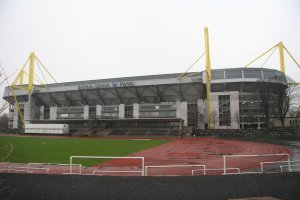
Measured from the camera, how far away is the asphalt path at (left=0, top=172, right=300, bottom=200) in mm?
6816

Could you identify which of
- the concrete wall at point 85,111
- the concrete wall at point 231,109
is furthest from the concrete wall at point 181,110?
the concrete wall at point 85,111

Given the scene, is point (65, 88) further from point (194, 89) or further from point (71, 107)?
point (194, 89)

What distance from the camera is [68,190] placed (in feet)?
24.3

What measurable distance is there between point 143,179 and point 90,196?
8.34 feet

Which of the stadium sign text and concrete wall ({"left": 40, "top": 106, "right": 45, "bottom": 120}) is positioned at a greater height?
the stadium sign text

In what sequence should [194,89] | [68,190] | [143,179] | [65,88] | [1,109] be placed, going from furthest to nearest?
[65,88] < [194,89] < [143,179] < [68,190] < [1,109]

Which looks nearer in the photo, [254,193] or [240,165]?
[254,193]

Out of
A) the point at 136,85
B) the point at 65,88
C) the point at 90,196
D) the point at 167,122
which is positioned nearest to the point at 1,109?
the point at 90,196

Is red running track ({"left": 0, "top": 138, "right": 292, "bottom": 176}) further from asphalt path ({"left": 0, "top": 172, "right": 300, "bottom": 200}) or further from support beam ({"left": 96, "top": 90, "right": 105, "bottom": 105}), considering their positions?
support beam ({"left": 96, "top": 90, "right": 105, "bottom": 105})

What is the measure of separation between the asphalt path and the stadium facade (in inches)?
2171

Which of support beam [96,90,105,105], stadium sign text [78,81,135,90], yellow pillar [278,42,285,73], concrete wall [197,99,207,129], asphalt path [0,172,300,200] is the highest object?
yellow pillar [278,42,285,73]

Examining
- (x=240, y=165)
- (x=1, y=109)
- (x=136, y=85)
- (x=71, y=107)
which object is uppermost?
(x=136, y=85)

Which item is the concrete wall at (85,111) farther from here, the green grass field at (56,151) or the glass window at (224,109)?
the green grass field at (56,151)

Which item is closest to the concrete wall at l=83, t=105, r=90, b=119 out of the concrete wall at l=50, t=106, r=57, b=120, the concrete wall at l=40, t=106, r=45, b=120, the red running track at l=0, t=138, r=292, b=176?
the concrete wall at l=50, t=106, r=57, b=120
